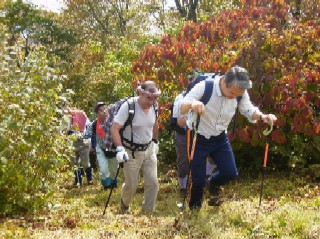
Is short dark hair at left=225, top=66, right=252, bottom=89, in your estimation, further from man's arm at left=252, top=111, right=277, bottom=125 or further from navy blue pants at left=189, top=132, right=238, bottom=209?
navy blue pants at left=189, top=132, right=238, bottom=209

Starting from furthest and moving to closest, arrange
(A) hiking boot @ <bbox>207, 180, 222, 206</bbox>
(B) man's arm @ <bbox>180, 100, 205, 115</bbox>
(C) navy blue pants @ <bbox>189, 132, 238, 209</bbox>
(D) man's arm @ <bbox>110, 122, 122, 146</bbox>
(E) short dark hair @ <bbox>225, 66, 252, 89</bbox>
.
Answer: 1. (A) hiking boot @ <bbox>207, 180, 222, 206</bbox>
2. (D) man's arm @ <bbox>110, 122, 122, 146</bbox>
3. (C) navy blue pants @ <bbox>189, 132, 238, 209</bbox>
4. (E) short dark hair @ <bbox>225, 66, 252, 89</bbox>
5. (B) man's arm @ <bbox>180, 100, 205, 115</bbox>

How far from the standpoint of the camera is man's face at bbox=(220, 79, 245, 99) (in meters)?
5.34

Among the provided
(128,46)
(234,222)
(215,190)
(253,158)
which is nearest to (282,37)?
(253,158)

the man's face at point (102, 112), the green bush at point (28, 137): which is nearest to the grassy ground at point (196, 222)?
the green bush at point (28, 137)

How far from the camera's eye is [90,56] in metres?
27.5

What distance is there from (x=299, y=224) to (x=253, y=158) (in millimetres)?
4734

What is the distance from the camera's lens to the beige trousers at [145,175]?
665 cm

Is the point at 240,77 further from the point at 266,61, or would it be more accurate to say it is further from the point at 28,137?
the point at 266,61

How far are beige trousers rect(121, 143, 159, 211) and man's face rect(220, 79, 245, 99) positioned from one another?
165cm

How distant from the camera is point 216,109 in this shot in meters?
5.68

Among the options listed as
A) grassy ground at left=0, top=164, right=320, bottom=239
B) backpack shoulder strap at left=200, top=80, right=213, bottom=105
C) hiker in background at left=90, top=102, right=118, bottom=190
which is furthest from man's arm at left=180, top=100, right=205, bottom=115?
hiker in background at left=90, top=102, right=118, bottom=190

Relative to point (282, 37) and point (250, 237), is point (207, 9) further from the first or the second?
point (250, 237)

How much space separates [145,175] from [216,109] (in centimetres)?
165

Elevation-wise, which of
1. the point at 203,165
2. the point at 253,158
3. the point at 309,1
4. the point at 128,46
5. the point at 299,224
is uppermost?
the point at 309,1
